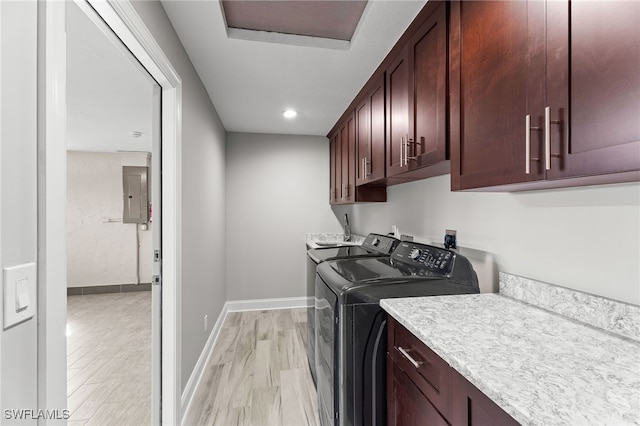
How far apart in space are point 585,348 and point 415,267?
89 cm

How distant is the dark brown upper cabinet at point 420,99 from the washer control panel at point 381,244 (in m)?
0.61

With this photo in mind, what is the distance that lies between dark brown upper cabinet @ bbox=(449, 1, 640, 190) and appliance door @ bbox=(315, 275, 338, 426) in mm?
868

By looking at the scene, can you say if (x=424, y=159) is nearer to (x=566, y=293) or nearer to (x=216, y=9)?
(x=566, y=293)

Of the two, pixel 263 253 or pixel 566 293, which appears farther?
pixel 263 253

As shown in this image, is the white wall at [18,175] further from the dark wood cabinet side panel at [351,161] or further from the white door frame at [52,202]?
the dark wood cabinet side panel at [351,161]

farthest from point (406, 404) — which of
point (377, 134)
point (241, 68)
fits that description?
point (241, 68)

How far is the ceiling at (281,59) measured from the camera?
150 centimetres

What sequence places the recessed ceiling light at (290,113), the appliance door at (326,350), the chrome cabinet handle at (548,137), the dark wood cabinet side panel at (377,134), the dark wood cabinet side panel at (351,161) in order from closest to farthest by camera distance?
the chrome cabinet handle at (548,137) → the appliance door at (326,350) → the dark wood cabinet side panel at (377,134) → the dark wood cabinet side panel at (351,161) → the recessed ceiling light at (290,113)

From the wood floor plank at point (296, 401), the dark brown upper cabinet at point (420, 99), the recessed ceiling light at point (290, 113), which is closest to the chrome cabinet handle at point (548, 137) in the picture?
the dark brown upper cabinet at point (420, 99)

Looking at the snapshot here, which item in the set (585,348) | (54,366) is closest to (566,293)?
(585,348)

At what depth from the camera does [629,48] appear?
642 mm

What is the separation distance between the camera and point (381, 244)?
239cm

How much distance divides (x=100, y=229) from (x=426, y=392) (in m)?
5.43

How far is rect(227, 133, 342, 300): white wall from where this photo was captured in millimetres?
3701
